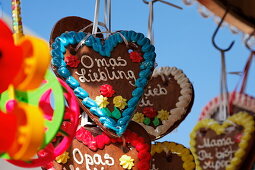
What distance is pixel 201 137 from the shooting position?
189 centimetres

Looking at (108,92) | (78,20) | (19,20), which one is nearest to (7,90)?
(19,20)

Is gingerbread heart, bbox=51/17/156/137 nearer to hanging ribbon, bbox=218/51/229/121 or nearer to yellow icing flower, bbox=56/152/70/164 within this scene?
yellow icing flower, bbox=56/152/70/164

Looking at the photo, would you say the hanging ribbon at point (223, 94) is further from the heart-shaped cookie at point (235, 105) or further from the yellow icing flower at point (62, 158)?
the yellow icing flower at point (62, 158)

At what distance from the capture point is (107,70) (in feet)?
4.15

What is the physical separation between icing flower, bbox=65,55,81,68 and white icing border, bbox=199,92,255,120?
0.85 m

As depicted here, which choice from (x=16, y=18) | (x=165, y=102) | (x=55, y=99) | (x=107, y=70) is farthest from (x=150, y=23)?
(x=55, y=99)

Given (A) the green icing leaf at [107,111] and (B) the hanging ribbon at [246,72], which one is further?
(B) the hanging ribbon at [246,72]

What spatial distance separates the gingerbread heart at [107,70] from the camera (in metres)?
1.24

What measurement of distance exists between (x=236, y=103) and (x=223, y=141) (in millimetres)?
188

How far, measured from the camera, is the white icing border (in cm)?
195

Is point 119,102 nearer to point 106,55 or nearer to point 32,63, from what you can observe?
point 106,55

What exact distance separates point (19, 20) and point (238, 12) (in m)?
0.91

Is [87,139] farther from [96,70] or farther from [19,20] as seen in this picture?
[19,20]

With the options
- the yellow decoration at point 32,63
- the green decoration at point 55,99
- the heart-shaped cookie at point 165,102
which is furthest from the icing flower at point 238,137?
the yellow decoration at point 32,63
